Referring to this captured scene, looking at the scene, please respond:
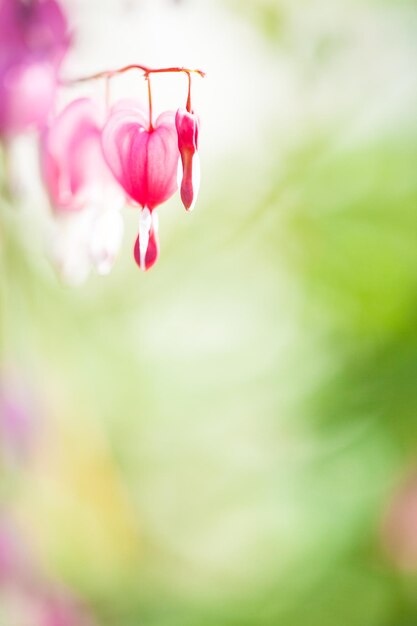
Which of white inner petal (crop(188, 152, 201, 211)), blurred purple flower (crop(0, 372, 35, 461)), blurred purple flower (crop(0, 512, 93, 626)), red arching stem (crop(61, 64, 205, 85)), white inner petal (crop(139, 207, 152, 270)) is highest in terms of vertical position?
red arching stem (crop(61, 64, 205, 85))

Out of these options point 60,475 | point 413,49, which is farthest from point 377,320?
point 60,475

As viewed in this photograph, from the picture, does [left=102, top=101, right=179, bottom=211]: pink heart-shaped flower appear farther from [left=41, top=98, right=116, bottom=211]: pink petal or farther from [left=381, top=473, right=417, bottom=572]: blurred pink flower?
[left=381, top=473, right=417, bottom=572]: blurred pink flower

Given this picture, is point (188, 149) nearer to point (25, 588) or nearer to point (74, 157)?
point (74, 157)

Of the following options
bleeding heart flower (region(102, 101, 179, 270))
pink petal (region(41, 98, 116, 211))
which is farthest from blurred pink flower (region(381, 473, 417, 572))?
pink petal (region(41, 98, 116, 211))

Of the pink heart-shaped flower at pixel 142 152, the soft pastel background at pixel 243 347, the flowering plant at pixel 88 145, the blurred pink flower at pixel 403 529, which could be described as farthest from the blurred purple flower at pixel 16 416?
the blurred pink flower at pixel 403 529

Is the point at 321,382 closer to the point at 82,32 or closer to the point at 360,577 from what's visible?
the point at 360,577

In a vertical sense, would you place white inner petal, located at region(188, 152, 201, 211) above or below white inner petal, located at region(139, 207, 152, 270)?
above
